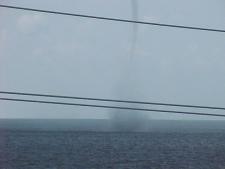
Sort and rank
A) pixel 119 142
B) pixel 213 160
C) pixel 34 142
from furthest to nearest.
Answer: pixel 119 142
pixel 34 142
pixel 213 160

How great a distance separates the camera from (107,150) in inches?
464

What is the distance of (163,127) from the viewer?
55.9 ft

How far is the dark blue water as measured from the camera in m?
10.3

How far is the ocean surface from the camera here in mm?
10359

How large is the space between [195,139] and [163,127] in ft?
9.78

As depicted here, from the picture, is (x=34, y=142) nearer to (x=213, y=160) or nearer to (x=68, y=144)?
(x=68, y=144)

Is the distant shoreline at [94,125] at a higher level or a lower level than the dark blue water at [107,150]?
higher

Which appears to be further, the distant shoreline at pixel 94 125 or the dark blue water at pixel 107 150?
the distant shoreline at pixel 94 125

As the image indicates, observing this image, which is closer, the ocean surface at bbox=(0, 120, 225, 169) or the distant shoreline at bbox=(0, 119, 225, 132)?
the ocean surface at bbox=(0, 120, 225, 169)

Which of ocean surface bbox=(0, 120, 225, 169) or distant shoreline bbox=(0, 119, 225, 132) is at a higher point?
distant shoreline bbox=(0, 119, 225, 132)

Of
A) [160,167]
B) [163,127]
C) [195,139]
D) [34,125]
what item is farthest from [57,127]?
[160,167]

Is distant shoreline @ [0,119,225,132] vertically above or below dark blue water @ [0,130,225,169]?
above

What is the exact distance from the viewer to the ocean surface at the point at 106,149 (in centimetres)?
1036

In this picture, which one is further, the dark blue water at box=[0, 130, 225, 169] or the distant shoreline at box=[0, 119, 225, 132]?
the distant shoreline at box=[0, 119, 225, 132]
